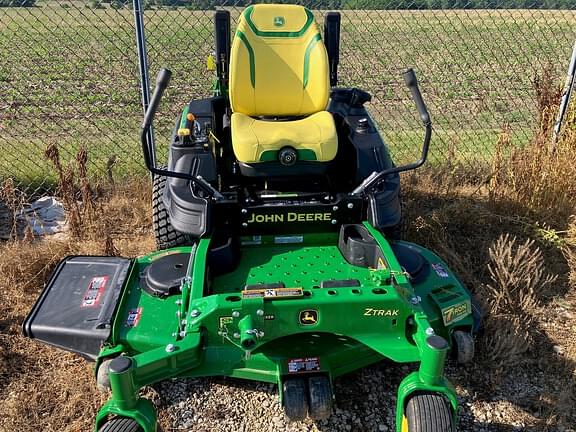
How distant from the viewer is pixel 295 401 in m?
2.36

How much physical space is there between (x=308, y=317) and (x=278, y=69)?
194cm

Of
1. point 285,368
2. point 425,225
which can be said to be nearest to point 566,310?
point 425,225

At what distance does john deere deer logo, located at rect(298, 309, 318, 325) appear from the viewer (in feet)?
7.57

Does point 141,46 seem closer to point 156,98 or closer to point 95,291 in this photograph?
point 156,98

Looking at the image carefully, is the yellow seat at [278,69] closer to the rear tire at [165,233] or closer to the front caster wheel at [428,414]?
the rear tire at [165,233]

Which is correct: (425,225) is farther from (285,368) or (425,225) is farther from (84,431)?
(84,431)

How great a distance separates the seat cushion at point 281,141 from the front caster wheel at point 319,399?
4.49ft

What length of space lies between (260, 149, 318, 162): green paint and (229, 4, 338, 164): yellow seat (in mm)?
285

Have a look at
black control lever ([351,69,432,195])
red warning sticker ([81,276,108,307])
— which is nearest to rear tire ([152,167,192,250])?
red warning sticker ([81,276,108,307])

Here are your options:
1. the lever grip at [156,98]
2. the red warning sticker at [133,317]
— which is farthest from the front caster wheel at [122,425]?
the lever grip at [156,98]

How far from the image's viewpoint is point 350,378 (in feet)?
9.48

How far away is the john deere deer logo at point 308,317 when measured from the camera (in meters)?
2.31

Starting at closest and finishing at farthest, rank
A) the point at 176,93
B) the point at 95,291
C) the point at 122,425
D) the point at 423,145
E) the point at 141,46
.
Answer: the point at 122,425 < the point at 423,145 < the point at 95,291 < the point at 141,46 < the point at 176,93

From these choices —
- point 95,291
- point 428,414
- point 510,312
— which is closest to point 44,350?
point 95,291
